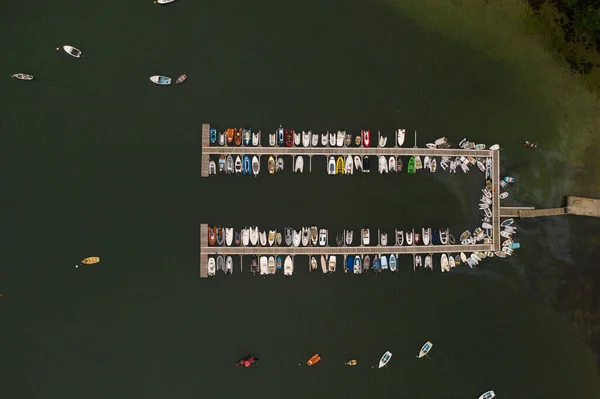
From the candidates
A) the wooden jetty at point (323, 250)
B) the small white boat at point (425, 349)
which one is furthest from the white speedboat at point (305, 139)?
the small white boat at point (425, 349)

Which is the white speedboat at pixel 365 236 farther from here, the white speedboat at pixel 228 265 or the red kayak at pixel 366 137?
the white speedboat at pixel 228 265

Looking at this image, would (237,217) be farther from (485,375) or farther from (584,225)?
(584,225)

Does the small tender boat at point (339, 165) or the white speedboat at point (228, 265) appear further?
the small tender boat at point (339, 165)

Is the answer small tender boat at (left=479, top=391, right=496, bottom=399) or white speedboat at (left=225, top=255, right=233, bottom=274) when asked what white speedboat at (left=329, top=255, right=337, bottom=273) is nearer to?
white speedboat at (left=225, top=255, right=233, bottom=274)

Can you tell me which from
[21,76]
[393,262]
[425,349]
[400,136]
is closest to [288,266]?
[393,262]

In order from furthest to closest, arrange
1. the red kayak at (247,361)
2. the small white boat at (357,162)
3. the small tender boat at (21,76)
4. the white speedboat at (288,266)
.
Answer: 1. the small white boat at (357,162)
2. the white speedboat at (288,266)
3. the red kayak at (247,361)
4. the small tender boat at (21,76)

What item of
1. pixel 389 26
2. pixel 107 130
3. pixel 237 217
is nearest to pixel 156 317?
pixel 237 217

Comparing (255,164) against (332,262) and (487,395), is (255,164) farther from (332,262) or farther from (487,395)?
(487,395)

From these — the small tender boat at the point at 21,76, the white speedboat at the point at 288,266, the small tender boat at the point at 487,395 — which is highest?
the small tender boat at the point at 21,76
